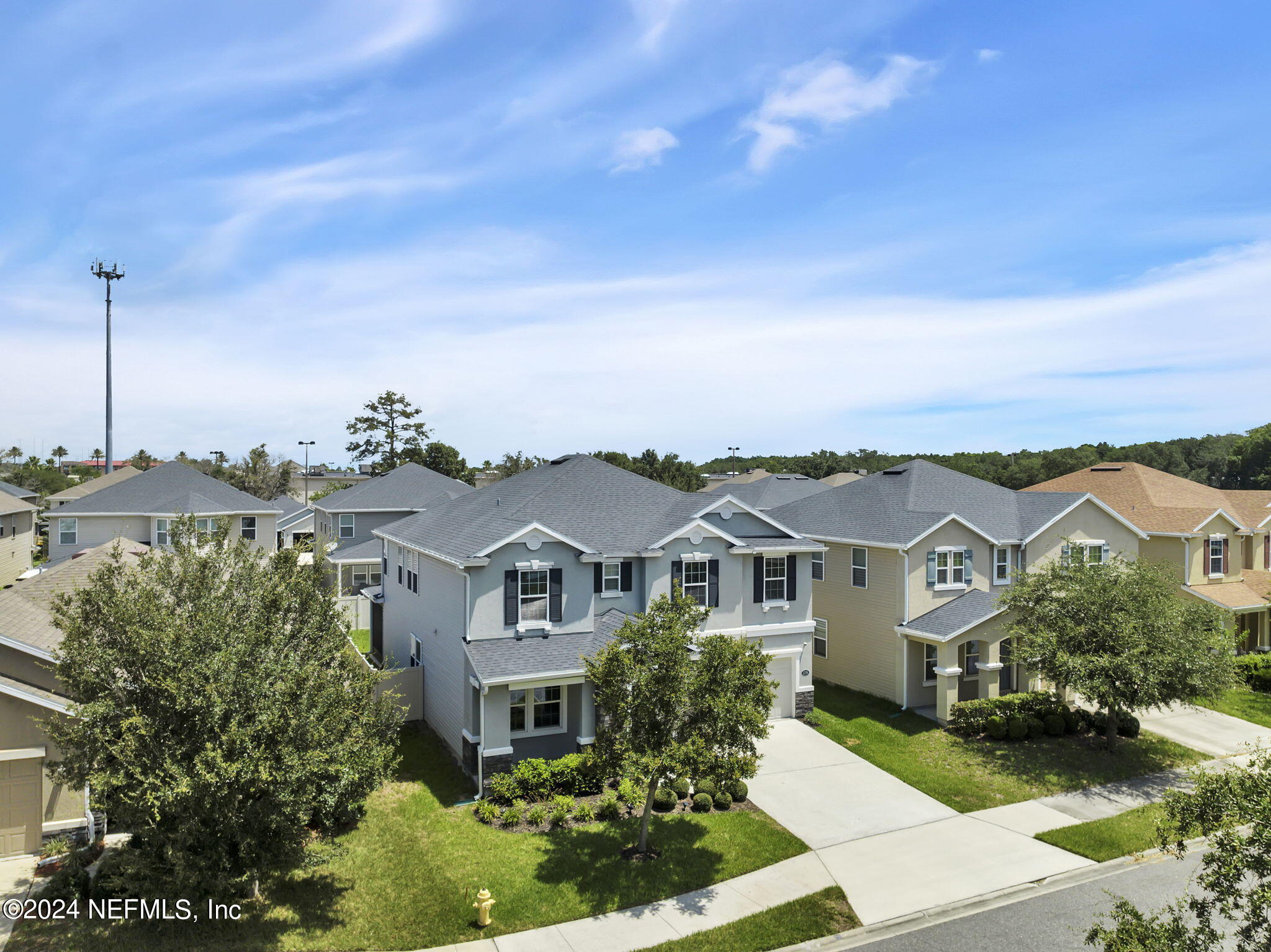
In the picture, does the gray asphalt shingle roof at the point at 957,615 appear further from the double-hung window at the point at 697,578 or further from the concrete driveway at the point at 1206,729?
the double-hung window at the point at 697,578

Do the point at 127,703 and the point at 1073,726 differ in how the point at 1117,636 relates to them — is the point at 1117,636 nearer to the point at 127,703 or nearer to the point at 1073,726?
the point at 1073,726

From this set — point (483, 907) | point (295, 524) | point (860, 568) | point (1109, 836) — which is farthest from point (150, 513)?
point (1109, 836)

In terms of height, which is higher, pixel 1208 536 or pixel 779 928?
pixel 1208 536

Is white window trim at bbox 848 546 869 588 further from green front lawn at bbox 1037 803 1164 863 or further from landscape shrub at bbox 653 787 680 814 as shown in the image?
landscape shrub at bbox 653 787 680 814

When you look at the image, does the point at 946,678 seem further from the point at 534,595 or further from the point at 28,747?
the point at 28,747

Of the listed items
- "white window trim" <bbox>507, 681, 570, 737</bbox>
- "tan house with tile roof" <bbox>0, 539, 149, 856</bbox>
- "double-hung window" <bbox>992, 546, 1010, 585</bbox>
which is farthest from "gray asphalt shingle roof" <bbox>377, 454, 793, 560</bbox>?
"double-hung window" <bbox>992, 546, 1010, 585</bbox>

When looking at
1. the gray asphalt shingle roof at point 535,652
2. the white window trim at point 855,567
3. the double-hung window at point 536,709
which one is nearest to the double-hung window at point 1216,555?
the white window trim at point 855,567

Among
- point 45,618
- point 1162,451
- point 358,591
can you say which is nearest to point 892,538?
point 45,618
